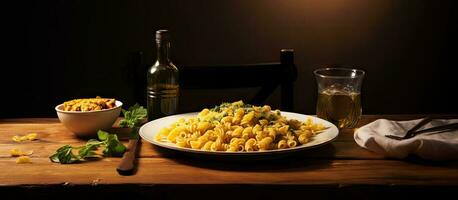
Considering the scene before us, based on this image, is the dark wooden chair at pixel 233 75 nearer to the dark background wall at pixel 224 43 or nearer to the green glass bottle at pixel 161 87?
the green glass bottle at pixel 161 87

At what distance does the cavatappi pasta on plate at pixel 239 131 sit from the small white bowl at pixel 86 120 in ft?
0.56

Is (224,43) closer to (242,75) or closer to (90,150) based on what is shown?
(242,75)

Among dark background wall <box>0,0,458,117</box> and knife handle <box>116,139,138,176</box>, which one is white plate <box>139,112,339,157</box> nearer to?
knife handle <box>116,139,138,176</box>

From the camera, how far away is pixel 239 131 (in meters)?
1.22

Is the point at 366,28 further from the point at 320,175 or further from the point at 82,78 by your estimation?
the point at 320,175

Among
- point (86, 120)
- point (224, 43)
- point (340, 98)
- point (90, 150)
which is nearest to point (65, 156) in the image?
point (90, 150)

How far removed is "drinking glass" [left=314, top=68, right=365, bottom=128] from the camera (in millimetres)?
1409

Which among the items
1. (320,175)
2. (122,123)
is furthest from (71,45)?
(320,175)

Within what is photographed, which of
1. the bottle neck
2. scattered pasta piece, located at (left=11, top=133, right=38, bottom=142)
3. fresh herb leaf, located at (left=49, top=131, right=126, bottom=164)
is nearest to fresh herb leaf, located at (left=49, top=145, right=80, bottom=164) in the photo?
fresh herb leaf, located at (left=49, top=131, right=126, bottom=164)

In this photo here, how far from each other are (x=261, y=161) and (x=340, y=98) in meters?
0.35

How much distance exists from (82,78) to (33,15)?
386mm

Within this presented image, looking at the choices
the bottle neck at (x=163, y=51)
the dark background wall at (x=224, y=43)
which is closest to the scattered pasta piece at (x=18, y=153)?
the bottle neck at (x=163, y=51)

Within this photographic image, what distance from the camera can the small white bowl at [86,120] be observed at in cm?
135

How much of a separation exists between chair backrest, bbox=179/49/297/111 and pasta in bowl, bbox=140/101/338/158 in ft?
1.65
